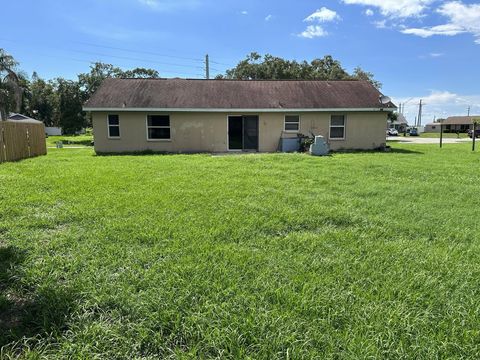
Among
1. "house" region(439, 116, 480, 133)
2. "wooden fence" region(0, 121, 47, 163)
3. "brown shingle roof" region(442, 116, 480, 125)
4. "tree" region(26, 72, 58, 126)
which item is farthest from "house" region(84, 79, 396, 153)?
"brown shingle roof" region(442, 116, 480, 125)

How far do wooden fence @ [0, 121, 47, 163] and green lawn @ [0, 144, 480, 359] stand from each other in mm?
7319

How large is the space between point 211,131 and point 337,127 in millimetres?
6587

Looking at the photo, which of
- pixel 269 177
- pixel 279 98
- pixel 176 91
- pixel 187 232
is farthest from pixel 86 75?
pixel 187 232

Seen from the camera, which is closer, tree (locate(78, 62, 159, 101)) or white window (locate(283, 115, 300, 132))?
white window (locate(283, 115, 300, 132))

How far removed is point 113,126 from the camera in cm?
1734

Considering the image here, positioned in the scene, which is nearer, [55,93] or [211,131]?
[211,131]

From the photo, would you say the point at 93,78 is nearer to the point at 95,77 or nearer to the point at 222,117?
the point at 95,77

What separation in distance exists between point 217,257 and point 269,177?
528 cm

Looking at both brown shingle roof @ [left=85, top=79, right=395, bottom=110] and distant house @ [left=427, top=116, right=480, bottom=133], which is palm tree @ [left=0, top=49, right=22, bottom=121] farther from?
distant house @ [left=427, top=116, right=480, bottom=133]

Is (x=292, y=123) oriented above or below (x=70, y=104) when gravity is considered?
below

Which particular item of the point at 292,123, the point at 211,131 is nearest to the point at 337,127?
the point at 292,123

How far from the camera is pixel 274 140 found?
18.0 m

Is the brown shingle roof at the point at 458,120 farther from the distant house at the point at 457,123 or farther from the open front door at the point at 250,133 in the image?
the open front door at the point at 250,133

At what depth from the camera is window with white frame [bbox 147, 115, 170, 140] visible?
17.5 meters
